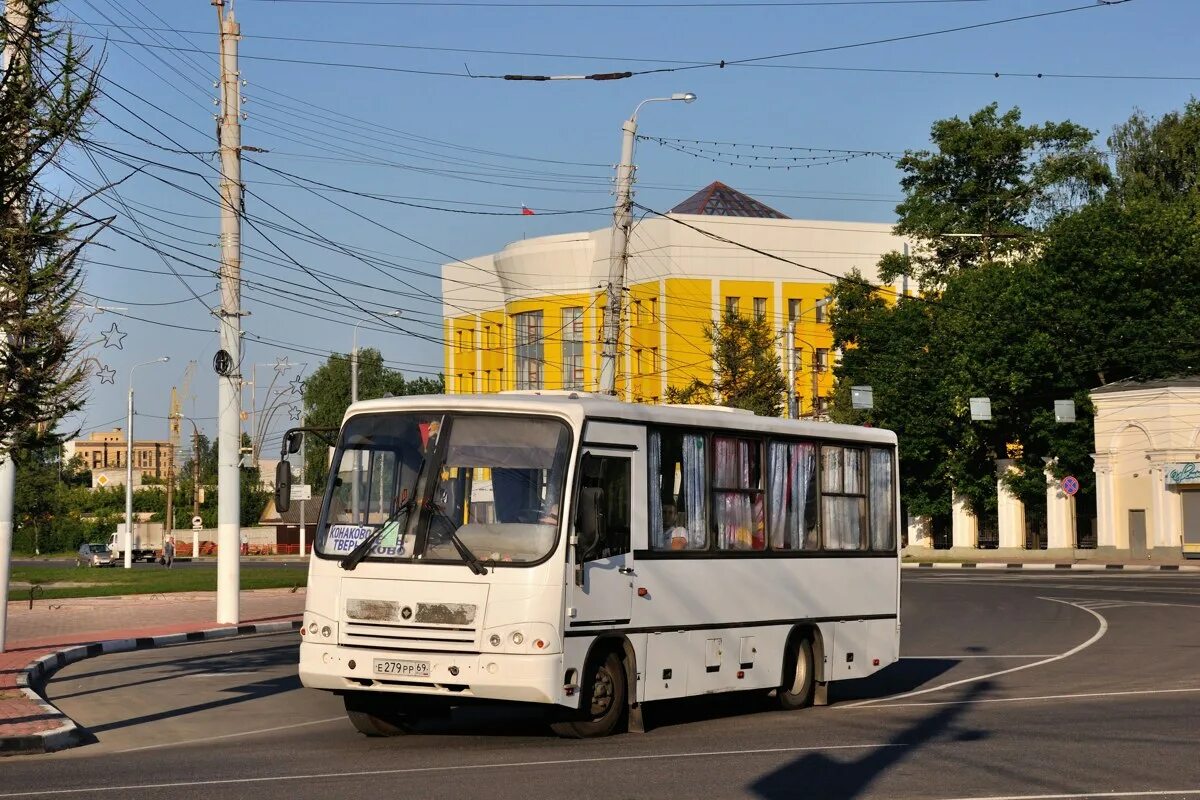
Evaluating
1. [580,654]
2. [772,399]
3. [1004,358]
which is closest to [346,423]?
[580,654]

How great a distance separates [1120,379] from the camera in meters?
66.9

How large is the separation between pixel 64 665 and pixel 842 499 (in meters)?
11.2

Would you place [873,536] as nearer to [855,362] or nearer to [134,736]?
[134,736]

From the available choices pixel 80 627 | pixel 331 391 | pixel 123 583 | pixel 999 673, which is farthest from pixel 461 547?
pixel 331 391

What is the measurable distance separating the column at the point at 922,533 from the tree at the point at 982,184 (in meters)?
10.8

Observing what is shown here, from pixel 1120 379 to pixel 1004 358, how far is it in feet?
15.9

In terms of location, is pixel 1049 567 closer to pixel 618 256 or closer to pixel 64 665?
pixel 618 256

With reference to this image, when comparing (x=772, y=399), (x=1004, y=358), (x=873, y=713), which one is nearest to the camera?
(x=873, y=713)

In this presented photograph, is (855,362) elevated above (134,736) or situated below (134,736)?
above

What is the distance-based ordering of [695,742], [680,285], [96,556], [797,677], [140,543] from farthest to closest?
[140,543]
[680,285]
[96,556]
[797,677]
[695,742]

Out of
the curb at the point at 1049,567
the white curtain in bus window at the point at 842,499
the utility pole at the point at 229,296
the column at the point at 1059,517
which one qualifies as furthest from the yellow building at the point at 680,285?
the white curtain in bus window at the point at 842,499

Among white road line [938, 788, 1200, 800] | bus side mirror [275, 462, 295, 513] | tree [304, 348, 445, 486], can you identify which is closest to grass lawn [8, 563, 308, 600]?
bus side mirror [275, 462, 295, 513]

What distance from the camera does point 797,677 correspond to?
1688cm

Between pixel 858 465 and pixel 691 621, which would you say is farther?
pixel 858 465
